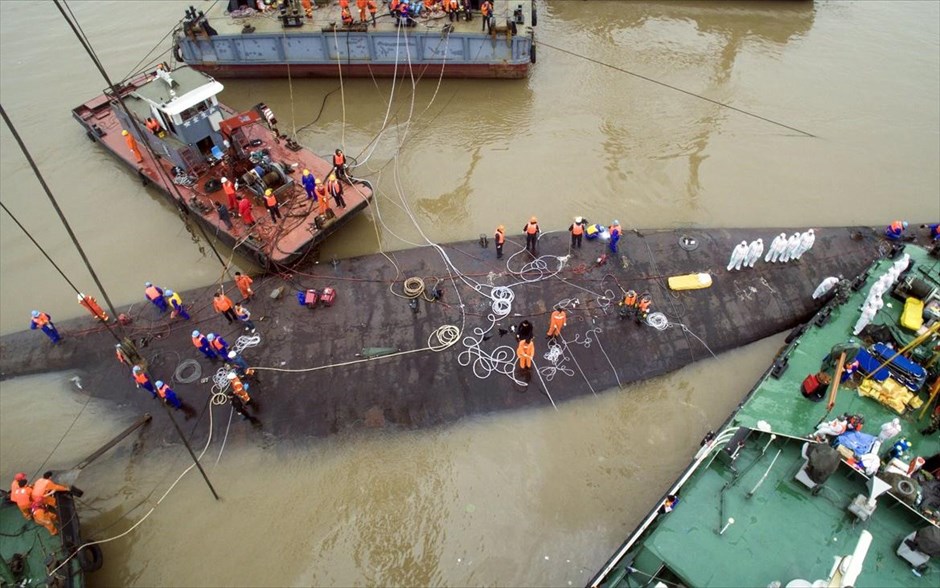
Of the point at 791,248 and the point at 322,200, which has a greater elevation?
the point at 322,200

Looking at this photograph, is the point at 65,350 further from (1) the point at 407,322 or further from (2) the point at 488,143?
(2) the point at 488,143

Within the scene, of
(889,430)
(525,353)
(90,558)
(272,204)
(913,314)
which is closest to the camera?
(889,430)

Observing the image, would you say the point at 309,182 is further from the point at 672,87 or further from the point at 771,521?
the point at 672,87

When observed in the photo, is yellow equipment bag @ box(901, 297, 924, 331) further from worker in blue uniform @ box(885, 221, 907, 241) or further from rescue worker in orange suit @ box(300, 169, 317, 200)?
rescue worker in orange suit @ box(300, 169, 317, 200)

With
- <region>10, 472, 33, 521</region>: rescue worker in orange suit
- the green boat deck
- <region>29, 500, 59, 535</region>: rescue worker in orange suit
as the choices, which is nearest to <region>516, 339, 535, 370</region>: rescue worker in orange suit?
the green boat deck

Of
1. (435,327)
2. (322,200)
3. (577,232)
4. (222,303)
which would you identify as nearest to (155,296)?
(222,303)

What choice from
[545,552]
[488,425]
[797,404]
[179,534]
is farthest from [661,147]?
[179,534]

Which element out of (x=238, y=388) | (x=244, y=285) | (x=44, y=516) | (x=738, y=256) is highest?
(x=244, y=285)
